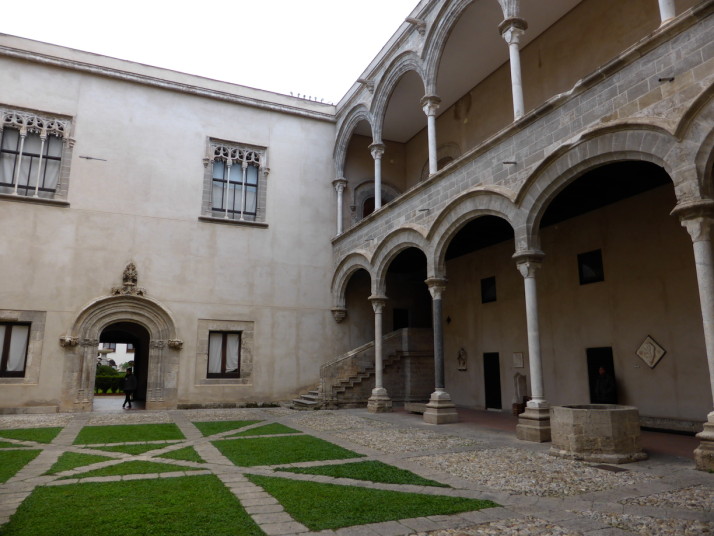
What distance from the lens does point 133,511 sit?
4.60m

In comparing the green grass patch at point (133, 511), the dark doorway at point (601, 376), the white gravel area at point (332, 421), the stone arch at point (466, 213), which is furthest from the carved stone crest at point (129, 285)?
the dark doorway at point (601, 376)

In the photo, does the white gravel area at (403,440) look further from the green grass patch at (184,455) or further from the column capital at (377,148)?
the column capital at (377,148)

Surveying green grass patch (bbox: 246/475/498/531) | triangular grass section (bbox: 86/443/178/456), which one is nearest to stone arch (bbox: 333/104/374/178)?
triangular grass section (bbox: 86/443/178/456)

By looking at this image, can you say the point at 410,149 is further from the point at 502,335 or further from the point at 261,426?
the point at 261,426

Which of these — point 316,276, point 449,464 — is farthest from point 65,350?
point 449,464

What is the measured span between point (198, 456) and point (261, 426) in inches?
145

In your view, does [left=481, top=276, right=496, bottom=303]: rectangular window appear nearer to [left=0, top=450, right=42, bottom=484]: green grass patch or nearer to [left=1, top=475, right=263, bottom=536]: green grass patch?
[left=1, top=475, right=263, bottom=536]: green grass patch

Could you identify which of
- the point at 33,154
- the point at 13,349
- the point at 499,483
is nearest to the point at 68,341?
the point at 13,349

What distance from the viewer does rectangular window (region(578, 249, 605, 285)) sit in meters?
11.3

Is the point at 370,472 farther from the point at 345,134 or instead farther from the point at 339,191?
the point at 345,134

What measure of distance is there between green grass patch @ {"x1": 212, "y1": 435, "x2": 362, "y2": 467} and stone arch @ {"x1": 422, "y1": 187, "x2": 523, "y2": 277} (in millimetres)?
4963

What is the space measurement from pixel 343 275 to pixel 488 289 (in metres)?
4.81

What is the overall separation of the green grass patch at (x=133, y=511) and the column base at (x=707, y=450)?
5.21m

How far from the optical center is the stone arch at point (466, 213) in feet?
31.2
